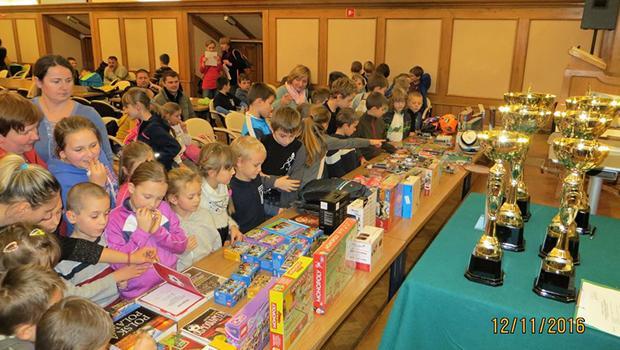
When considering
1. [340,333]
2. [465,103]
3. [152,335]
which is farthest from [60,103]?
[465,103]

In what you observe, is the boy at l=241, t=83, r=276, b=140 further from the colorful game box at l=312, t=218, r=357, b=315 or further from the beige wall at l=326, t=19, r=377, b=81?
the beige wall at l=326, t=19, r=377, b=81

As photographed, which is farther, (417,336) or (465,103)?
(465,103)

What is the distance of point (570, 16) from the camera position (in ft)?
24.0

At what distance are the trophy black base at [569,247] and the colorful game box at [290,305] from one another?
1025 millimetres

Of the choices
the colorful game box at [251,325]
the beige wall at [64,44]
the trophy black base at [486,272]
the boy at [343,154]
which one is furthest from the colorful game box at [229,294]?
the beige wall at [64,44]

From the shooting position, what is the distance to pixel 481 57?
8.11m

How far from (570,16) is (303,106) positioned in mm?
5582

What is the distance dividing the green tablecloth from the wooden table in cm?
21

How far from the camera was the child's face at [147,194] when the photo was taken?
82.0 inches

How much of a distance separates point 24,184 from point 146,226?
0.50 m

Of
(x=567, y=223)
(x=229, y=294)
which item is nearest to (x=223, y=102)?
(x=229, y=294)

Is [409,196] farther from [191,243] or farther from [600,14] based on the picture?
[600,14]

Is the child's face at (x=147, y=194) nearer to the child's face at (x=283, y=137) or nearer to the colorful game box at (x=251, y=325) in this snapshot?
the colorful game box at (x=251, y=325)

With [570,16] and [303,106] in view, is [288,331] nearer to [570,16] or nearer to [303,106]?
[303,106]
